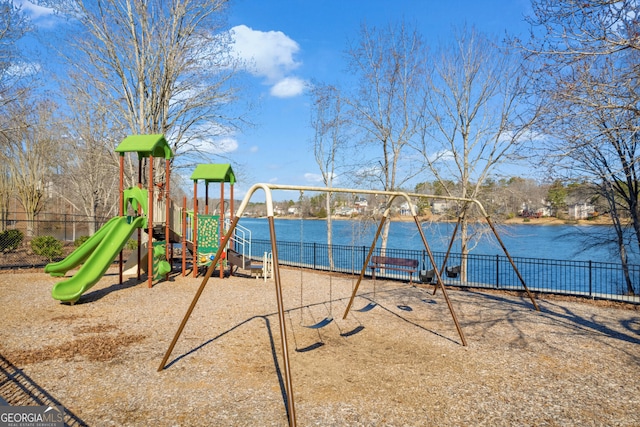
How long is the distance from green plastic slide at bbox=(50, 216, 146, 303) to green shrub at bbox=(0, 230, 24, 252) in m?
10.9

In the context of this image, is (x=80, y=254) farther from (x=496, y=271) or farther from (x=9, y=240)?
(x=496, y=271)

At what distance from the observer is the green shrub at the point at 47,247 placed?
16703 millimetres

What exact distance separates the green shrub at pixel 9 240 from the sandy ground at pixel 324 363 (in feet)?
36.2

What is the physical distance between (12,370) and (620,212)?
18155 millimetres

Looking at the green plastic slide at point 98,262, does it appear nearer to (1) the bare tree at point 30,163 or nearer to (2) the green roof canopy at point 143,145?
(2) the green roof canopy at point 143,145

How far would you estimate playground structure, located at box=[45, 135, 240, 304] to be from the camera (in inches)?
376

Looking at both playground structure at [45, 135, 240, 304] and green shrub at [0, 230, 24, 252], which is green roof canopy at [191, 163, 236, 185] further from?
green shrub at [0, 230, 24, 252]

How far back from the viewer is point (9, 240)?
725 inches

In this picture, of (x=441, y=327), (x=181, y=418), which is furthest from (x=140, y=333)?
(x=441, y=327)

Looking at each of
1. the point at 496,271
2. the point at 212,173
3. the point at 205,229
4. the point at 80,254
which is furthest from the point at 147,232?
the point at 496,271

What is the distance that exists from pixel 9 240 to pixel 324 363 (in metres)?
19.0

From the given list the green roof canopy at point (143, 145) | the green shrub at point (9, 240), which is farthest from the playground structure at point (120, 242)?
the green shrub at point (9, 240)

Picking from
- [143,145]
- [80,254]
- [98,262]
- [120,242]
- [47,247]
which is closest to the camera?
[98,262]

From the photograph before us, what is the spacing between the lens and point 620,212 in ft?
49.1
